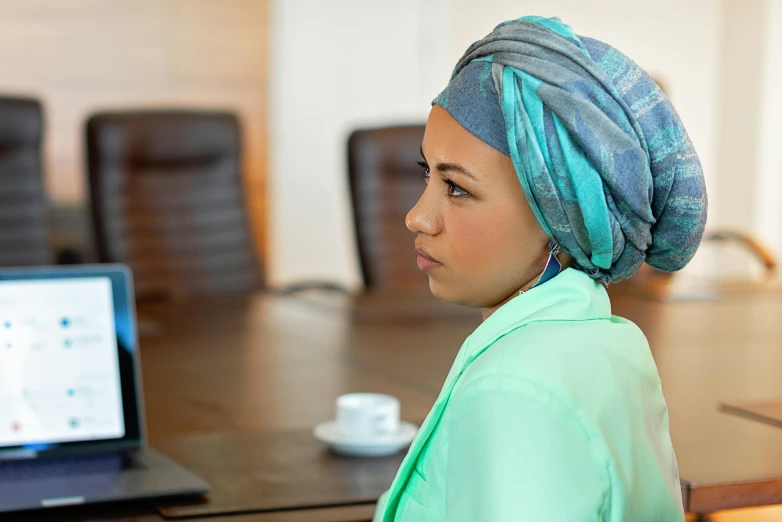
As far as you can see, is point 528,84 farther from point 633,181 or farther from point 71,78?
point 71,78

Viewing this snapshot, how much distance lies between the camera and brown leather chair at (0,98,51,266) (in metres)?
3.39

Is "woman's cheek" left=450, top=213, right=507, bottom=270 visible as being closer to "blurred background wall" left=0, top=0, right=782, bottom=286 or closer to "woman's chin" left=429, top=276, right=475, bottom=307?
"woman's chin" left=429, top=276, right=475, bottom=307

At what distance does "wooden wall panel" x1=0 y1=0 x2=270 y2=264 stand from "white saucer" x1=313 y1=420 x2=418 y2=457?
130 inches

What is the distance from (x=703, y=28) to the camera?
6.25 m

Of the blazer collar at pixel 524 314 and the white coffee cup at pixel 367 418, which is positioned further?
the white coffee cup at pixel 367 418

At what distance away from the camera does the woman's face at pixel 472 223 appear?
3.06 feet

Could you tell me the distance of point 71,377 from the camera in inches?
55.6

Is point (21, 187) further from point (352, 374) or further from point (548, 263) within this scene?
point (548, 263)

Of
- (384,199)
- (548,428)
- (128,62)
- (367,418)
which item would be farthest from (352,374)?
(128,62)

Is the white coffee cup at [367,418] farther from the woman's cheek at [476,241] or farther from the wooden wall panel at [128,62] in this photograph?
the wooden wall panel at [128,62]

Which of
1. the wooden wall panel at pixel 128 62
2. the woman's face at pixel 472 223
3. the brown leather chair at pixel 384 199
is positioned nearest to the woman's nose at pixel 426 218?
the woman's face at pixel 472 223

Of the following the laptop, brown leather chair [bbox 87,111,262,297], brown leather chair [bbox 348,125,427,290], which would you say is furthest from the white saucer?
brown leather chair [bbox 348,125,427,290]

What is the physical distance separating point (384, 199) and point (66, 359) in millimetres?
2388

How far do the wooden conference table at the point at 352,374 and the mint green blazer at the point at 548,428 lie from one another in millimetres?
381
